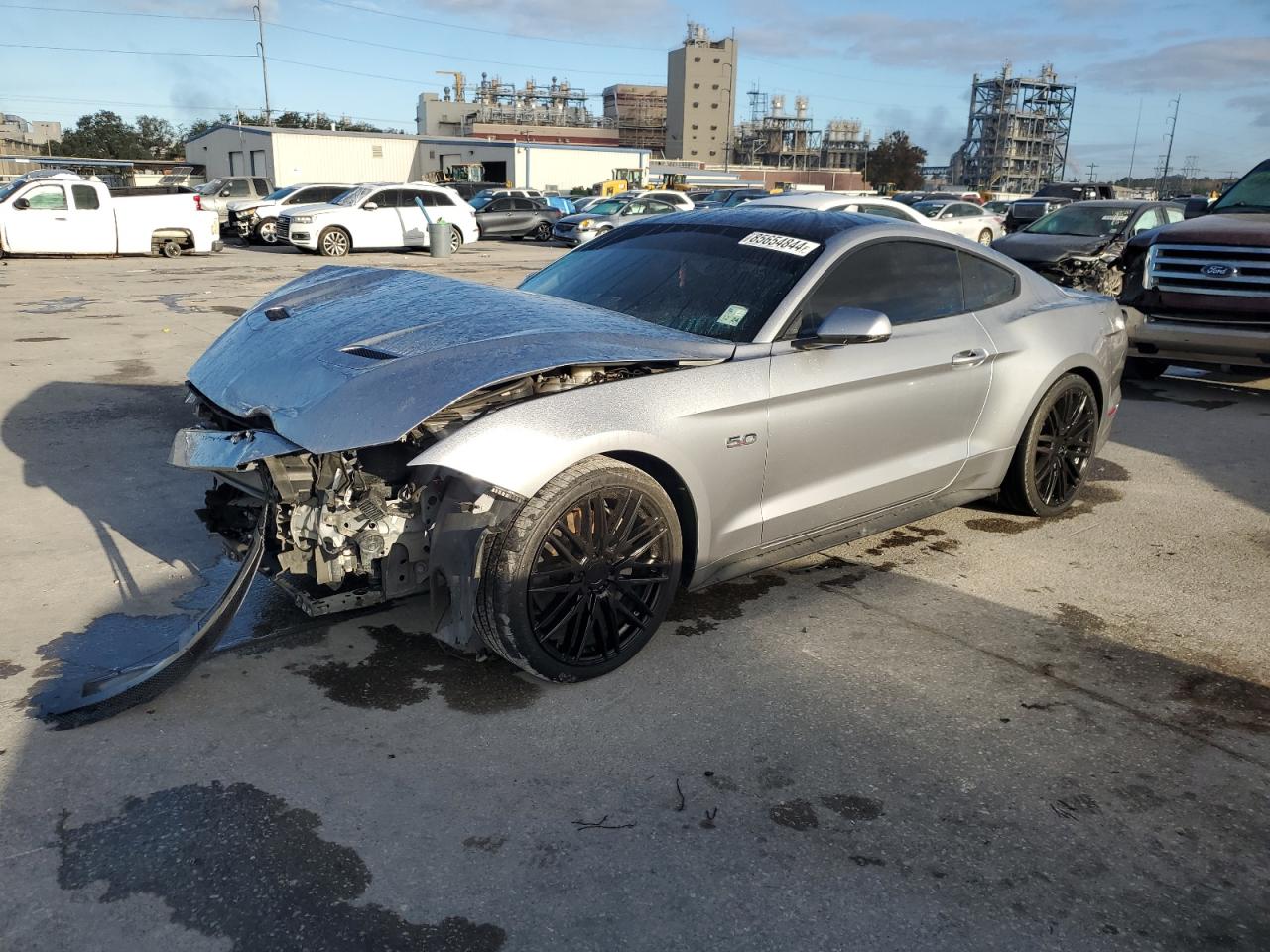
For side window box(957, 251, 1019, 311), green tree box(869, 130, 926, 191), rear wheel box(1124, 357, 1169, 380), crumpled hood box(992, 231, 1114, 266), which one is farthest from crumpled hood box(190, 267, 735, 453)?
green tree box(869, 130, 926, 191)

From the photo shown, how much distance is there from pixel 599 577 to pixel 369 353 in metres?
1.11

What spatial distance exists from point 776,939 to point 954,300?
3.29m

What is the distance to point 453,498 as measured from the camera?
327cm

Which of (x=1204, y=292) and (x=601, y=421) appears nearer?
(x=601, y=421)

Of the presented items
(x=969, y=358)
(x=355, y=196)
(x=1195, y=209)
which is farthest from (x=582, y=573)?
(x=355, y=196)

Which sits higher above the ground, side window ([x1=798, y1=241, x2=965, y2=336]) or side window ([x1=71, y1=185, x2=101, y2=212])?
side window ([x1=798, y1=241, x2=965, y2=336])

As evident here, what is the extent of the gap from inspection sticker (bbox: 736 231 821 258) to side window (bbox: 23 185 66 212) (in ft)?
67.5

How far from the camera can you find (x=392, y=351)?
135 inches

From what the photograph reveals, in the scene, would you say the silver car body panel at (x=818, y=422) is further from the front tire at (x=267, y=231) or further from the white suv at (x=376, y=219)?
the front tire at (x=267, y=231)

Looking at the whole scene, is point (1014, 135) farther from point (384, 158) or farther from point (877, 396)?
point (877, 396)

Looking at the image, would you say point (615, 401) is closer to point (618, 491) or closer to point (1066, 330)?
point (618, 491)

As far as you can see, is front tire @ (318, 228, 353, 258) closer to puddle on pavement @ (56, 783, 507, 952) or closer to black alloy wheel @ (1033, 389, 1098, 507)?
black alloy wheel @ (1033, 389, 1098, 507)

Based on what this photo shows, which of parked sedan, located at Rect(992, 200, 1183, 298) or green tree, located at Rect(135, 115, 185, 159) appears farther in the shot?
green tree, located at Rect(135, 115, 185, 159)

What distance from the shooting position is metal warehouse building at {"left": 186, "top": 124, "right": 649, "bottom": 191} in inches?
2007
